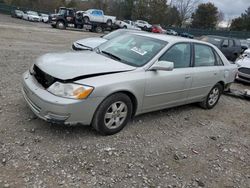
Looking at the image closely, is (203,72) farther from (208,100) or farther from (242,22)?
(242,22)

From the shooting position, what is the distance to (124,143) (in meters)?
3.59

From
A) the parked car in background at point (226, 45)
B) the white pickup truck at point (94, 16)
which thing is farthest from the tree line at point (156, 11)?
the parked car in background at point (226, 45)

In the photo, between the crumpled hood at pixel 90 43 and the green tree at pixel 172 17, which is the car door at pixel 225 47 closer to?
the crumpled hood at pixel 90 43

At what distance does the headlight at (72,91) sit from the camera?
10.5 feet

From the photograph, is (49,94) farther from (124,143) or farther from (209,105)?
(209,105)

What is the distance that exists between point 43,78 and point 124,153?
5.04 feet

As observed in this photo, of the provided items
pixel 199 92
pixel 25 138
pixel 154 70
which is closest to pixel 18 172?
pixel 25 138

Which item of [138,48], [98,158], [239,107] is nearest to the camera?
[98,158]

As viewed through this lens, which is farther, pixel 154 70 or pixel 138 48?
pixel 138 48

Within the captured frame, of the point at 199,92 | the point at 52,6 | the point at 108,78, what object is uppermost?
the point at 52,6

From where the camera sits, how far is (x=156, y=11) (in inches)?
2228

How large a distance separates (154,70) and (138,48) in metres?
0.55

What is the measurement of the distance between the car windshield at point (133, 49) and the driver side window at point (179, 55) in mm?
168

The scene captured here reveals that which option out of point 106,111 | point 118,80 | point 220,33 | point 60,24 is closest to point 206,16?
point 220,33
